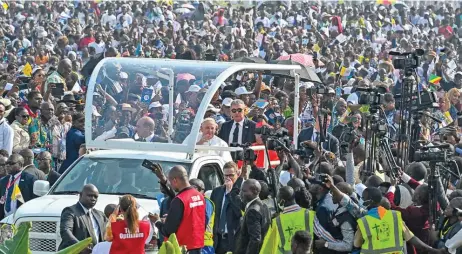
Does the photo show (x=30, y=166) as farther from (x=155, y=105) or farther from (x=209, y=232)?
(x=209, y=232)

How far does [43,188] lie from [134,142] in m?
1.71

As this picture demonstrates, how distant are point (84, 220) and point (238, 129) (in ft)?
14.9

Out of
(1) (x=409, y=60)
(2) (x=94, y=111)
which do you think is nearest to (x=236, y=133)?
(2) (x=94, y=111)

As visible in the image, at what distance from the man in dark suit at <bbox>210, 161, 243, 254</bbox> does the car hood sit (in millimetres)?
640

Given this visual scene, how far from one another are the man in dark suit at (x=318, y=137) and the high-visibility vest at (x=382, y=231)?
5396 mm

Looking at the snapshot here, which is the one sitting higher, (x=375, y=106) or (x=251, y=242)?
(x=375, y=106)

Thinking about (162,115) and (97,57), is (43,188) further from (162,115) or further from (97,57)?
(97,57)

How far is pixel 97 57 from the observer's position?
26609mm

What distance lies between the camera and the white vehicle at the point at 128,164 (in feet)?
39.8

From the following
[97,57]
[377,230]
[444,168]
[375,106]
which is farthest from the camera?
[97,57]

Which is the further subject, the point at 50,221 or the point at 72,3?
the point at 72,3

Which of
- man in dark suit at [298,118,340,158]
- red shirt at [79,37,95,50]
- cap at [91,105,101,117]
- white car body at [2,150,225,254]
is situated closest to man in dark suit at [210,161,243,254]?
white car body at [2,150,225,254]

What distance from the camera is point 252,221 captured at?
36.7ft

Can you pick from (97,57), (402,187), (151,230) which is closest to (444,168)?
(402,187)
